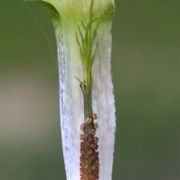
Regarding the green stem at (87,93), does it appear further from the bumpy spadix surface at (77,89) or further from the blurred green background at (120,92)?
the blurred green background at (120,92)

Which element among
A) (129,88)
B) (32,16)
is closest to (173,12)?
(129,88)

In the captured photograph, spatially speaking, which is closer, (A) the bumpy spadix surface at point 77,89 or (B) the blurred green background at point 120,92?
(A) the bumpy spadix surface at point 77,89

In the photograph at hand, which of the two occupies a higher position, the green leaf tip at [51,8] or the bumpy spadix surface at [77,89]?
the green leaf tip at [51,8]

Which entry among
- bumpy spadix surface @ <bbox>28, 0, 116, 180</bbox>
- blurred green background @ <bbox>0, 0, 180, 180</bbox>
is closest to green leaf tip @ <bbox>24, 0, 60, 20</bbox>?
bumpy spadix surface @ <bbox>28, 0, 116, 180</bbox>

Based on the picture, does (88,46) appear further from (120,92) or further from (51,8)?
(120,92)

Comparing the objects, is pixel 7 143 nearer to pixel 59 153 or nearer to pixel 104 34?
pixel 59 153

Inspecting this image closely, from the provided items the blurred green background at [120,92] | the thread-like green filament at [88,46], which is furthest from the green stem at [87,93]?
the blurred green background at [120,92]

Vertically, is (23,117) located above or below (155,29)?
below

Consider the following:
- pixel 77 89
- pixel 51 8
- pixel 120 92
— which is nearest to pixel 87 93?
pixel 77 89
